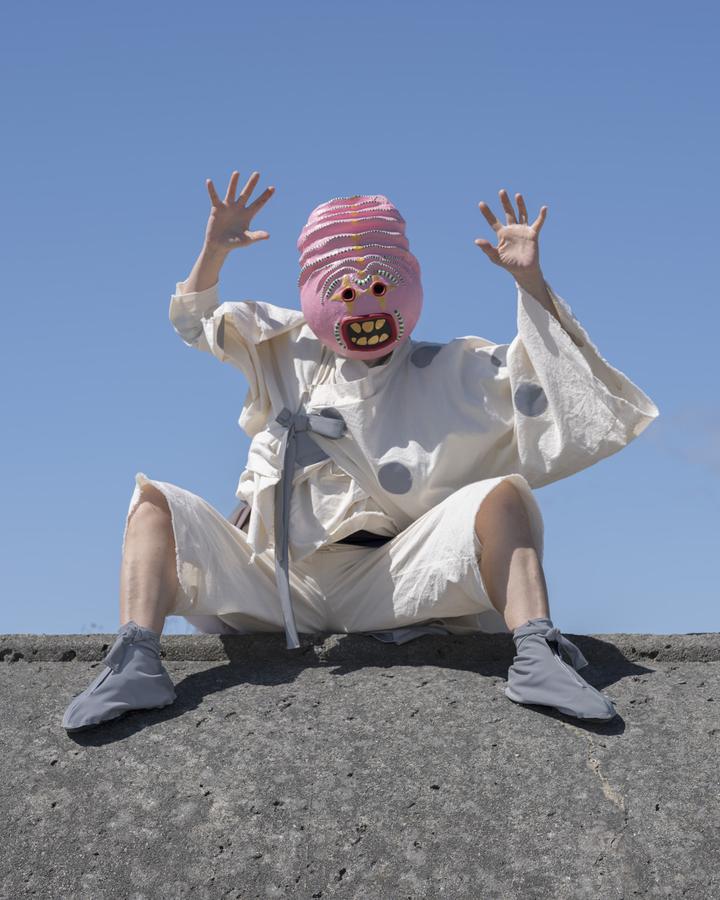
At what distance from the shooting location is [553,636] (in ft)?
12.2

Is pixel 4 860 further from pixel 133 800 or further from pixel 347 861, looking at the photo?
pixel 347 861

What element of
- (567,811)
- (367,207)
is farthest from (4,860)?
(367,207)

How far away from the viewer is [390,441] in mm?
4258

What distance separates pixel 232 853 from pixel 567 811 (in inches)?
33.1

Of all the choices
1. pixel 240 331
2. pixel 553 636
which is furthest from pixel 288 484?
pixel 553 636

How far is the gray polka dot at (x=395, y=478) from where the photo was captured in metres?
4.19

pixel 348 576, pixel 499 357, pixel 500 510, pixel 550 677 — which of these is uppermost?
pixel 499 357

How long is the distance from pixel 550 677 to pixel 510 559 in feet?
1.28

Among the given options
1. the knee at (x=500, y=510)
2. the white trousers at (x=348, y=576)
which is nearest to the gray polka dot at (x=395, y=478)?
the white trousers at (x=348, y=576)

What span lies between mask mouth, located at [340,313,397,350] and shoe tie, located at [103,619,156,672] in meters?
1.17

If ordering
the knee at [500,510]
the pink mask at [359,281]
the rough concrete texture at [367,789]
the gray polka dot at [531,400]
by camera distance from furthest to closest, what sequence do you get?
the pink mask at [359,281]
the gray polka dot at [531,400]
the knee at [500,510]
the rough concrete texture at [367,789]

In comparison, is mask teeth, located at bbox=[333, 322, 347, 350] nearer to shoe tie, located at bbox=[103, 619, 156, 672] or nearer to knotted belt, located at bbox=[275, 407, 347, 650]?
knotted belt, located at bbox=[275, 407, 347, 650]

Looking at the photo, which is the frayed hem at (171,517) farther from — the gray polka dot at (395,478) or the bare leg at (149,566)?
the gray polka dot at (395,478)

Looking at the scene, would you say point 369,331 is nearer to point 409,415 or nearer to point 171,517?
point 409,415
